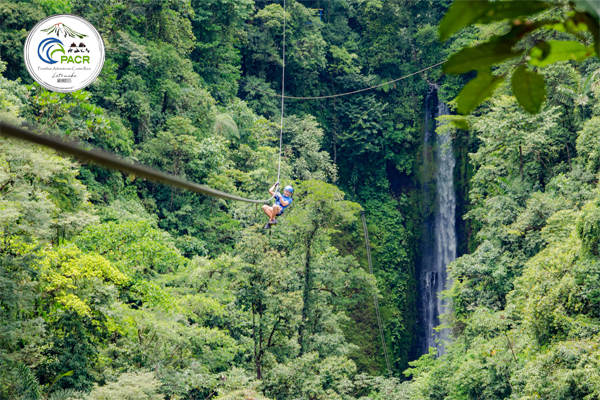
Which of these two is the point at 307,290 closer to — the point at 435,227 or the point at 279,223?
the point at 279,223

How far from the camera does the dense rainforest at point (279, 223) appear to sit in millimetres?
7508

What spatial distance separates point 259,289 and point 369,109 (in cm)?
1184

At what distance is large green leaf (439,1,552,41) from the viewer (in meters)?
0.71

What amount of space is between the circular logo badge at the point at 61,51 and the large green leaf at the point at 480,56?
Result: 10936mm

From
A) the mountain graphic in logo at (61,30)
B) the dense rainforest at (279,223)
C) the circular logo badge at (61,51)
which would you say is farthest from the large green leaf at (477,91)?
the mountain graphic in logo at (61,30)

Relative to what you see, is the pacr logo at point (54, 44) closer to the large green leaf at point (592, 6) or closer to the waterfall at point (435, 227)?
the large green leaf at point (592, 6)

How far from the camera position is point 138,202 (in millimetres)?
13594

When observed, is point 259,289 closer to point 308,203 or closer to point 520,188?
point 308,203

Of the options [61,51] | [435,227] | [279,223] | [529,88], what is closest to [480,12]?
[529,88]

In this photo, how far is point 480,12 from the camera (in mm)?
727

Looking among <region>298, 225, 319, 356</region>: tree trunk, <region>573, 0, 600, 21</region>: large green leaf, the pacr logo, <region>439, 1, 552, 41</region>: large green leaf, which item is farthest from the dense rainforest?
<region>573, 0, 600, 21</region>: large green leaf

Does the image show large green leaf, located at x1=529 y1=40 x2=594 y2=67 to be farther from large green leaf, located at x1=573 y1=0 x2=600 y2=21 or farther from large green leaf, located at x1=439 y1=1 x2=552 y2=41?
large green leaf, located at x1=573 y1=0 x2=600 y2=21

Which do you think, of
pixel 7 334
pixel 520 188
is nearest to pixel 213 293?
pixel 7 334

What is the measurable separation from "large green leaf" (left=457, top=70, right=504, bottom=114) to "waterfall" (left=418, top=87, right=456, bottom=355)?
19536 millimetres
